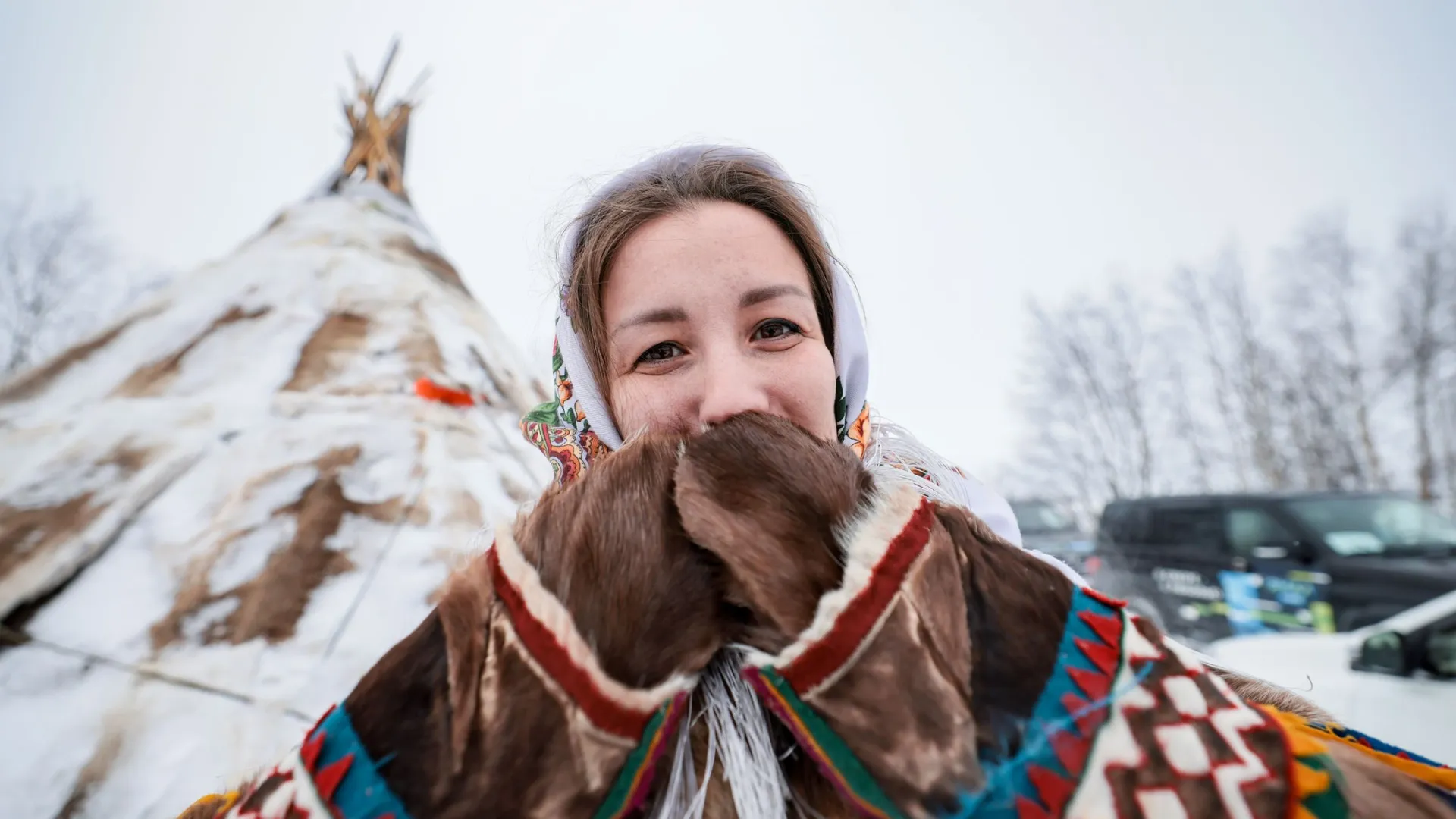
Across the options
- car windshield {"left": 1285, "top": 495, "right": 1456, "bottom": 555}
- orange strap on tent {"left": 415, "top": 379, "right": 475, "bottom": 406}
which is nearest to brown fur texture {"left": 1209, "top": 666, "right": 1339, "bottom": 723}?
orange strap on tent {"left": 415, "top": 379, "right": 475, "bottom": 406}

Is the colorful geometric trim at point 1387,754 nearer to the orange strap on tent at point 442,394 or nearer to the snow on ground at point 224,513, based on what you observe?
the snow on ground at point 224,513

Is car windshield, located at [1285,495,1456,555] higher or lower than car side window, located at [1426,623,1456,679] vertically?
lower

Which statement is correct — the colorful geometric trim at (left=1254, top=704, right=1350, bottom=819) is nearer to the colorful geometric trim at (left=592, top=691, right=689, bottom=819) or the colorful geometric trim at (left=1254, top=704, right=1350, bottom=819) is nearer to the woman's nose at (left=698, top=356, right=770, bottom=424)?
the colorful geometric trim at (left=592, top=691, right=689, bottom=819)

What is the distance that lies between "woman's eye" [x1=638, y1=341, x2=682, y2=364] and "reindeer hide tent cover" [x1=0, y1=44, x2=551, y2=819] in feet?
1.23

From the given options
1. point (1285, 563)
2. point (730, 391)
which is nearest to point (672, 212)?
point (730, 391)

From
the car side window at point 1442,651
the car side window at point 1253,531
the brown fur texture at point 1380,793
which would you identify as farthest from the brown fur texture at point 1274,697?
the car side window at point 1253,531

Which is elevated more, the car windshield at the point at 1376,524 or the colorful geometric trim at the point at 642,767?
the colorful geometric trim at the point at 642,767

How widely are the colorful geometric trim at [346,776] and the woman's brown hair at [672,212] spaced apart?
0.67m

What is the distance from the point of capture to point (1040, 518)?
8141 millimetres

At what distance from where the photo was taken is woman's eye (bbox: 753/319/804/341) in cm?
99

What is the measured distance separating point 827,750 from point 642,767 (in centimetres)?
14

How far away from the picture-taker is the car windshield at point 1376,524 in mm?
4160

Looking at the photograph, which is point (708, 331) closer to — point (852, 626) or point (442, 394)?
point (852, 626)

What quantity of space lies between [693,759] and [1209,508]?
19.7 feet
